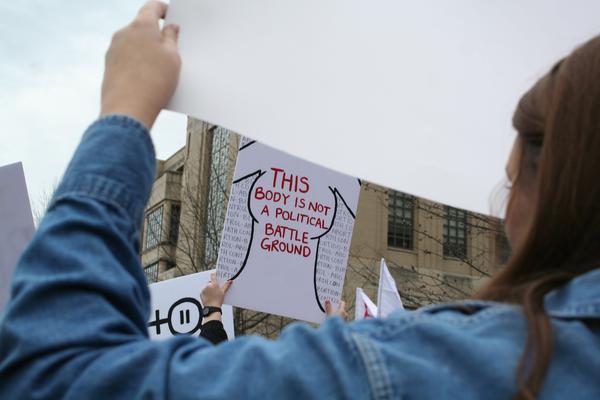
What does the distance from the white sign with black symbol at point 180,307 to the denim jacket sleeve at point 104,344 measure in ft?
14.6

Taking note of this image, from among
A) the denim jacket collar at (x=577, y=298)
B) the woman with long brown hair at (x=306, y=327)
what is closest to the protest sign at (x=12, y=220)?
the woman with long brown hair at (x=306, y=327)

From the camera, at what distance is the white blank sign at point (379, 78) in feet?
3.76

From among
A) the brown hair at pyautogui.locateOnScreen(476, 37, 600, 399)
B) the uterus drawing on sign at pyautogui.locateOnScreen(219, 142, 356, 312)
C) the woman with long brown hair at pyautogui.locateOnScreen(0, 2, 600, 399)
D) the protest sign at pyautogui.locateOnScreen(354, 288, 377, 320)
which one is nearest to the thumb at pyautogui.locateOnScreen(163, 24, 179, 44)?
the woman with long brown hair at pyautogui.locateOnScreen(0, 2, 600, 399)

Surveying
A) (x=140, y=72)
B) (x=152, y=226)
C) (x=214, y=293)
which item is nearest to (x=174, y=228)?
(x=152, y=226)

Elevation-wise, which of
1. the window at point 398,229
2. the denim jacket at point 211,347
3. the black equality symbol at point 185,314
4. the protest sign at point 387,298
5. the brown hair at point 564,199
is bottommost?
the black equality symbol at point 185,314

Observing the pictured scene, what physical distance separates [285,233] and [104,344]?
3.80 m

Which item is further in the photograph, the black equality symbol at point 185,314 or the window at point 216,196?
the window at point 216,196

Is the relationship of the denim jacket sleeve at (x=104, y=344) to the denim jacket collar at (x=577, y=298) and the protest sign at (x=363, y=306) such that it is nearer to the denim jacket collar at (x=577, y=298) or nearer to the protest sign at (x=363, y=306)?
the denim jacket collar at (x=577, y=298)

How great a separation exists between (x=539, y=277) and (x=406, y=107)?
0.44 meters

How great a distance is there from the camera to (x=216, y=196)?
19547mm

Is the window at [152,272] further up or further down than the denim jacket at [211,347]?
further down

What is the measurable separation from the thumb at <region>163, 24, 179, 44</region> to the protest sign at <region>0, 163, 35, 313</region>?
6.64 ft

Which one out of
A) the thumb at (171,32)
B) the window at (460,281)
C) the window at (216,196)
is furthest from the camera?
the window at (460,281)

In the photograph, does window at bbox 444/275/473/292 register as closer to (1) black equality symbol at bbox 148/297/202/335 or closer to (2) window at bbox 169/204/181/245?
(2) window at bbox 169/204/181/245
